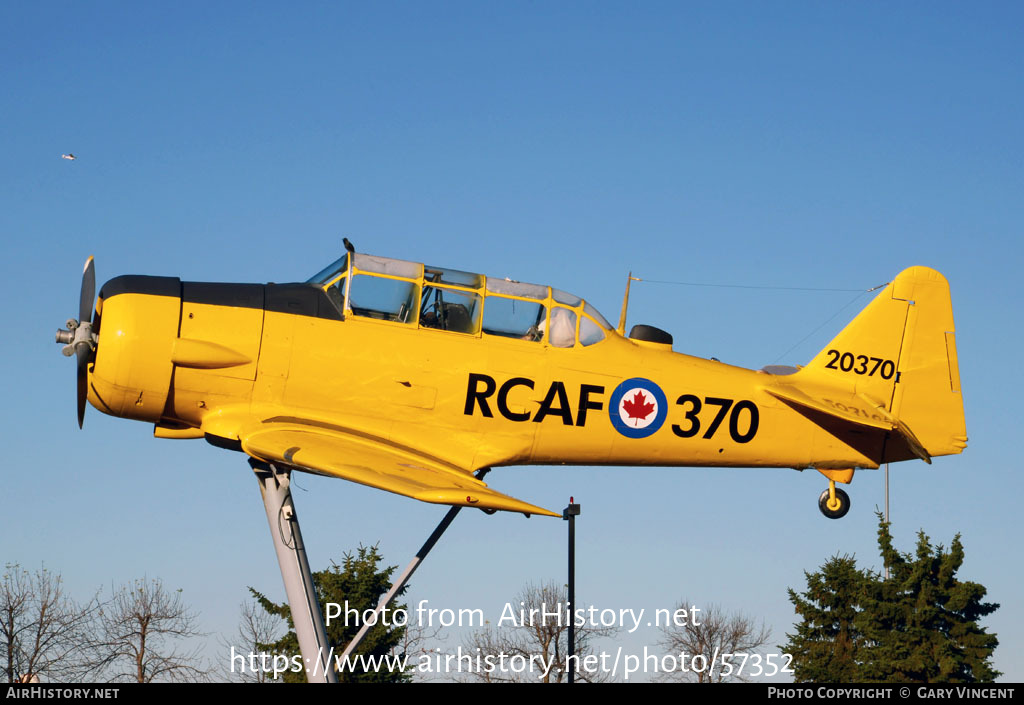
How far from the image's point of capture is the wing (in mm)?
13688

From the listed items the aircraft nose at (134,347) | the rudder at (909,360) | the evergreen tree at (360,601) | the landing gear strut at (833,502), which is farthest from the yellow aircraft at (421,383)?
the evergreen tree at (360,601)

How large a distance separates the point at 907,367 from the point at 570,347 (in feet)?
17.9

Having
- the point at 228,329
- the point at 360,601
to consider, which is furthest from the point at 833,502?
the point at 360,601

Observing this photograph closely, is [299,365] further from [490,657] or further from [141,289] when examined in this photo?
[490,657]

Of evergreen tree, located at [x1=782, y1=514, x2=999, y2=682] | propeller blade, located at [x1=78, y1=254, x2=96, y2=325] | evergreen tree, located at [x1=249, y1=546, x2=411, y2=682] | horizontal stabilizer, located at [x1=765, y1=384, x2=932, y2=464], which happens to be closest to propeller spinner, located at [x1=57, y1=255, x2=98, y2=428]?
propeller blade, located at [x1=78, y1=254, x2=96, y2=325]

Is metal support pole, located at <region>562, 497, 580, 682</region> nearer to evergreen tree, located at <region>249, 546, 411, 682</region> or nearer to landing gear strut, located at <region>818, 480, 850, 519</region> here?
landing gear strut, located at <region>818, 480, 850, 519</region>

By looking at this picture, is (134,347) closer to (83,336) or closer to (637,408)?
(83,336)

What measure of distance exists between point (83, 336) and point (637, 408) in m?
6.91

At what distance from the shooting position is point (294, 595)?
1488 centimetres

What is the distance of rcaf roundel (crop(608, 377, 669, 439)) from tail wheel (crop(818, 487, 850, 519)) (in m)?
3.13

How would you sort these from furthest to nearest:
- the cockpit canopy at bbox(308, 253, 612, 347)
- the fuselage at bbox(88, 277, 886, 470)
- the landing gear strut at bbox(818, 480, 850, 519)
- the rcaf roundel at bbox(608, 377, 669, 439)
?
the landing gear strut at bbox(818, 480, 850, 519)
the rcaf roundel at bbox(608, 377, 669, 439)
the cockpit canopy at bbox(308, 253, 612, 347)
the fuselage at bbox(88, 277, 886, 470)

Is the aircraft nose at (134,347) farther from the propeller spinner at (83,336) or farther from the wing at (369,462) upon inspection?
the wing at (369,462)

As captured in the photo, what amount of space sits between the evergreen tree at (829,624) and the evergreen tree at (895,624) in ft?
0.10

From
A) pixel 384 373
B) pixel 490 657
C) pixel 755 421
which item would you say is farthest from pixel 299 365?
pixel 490 657
